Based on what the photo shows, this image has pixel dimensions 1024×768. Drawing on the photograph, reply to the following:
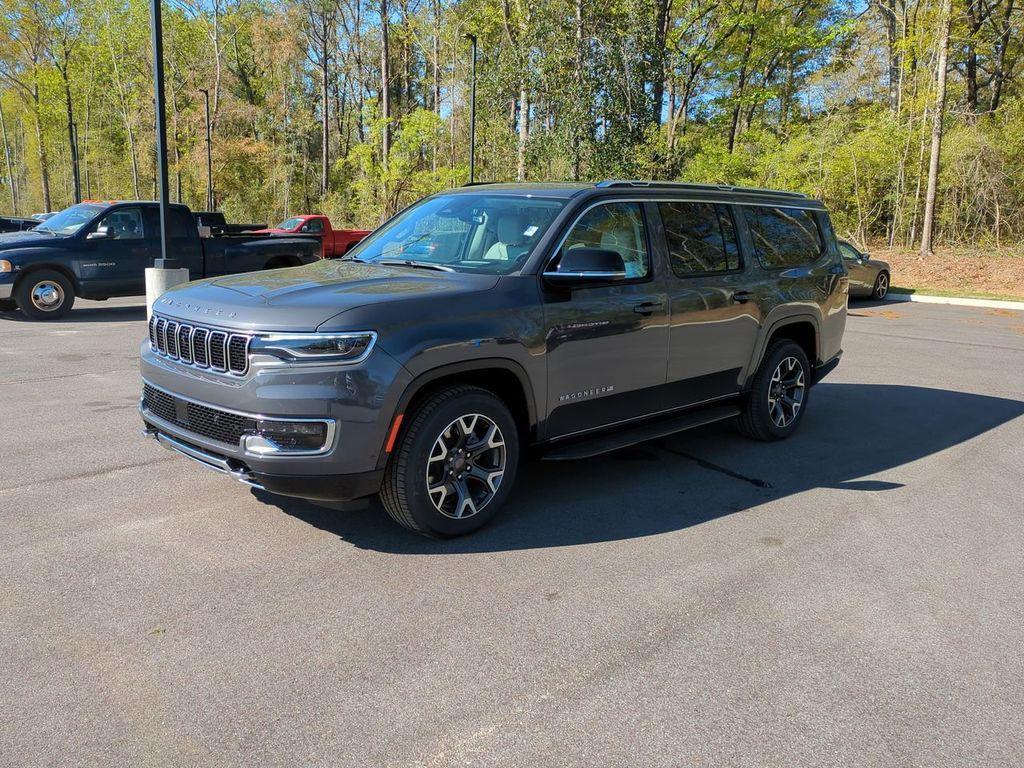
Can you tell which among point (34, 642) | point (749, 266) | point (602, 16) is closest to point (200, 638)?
point (34, 642)

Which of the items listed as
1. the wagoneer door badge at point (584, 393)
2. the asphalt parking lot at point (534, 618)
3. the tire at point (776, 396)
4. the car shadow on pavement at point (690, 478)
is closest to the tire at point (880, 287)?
the car shadow on pavement at point (690, 478)

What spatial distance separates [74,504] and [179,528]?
81 cm

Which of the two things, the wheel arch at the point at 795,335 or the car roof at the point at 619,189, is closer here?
the car roof at the point at 619,189

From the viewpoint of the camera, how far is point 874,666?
10.9 ft

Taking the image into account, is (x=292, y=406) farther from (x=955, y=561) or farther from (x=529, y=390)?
(x=955, y=561)

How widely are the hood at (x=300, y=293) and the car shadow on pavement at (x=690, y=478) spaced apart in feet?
4.19

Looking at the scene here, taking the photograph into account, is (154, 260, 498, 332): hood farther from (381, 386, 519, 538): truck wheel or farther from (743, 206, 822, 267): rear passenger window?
(743, 206, 822, 267): rear passenger window

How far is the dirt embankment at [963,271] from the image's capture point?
21812mm

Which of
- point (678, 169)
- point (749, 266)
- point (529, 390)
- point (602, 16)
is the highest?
point (602, 16)

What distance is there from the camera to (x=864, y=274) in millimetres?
18594

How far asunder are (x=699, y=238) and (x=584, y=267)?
5.12ft

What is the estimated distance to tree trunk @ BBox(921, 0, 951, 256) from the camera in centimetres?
2394

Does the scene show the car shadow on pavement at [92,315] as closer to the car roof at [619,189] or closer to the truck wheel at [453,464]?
the car roof at [619,189]

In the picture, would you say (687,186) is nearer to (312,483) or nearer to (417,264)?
(417,264)
